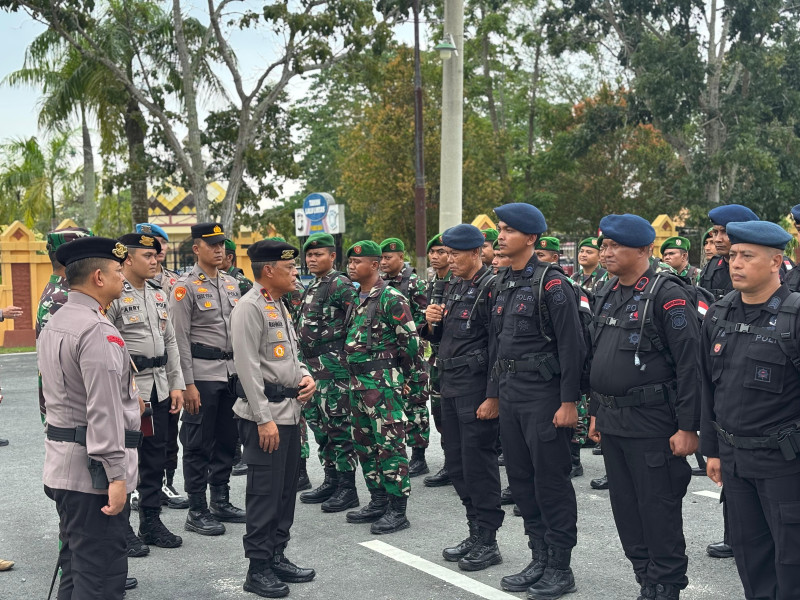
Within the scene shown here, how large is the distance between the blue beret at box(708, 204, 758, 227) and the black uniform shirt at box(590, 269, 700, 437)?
3.69 feet

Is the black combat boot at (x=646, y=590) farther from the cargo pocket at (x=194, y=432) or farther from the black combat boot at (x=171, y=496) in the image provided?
the black combat boot at (x=171, y=496)

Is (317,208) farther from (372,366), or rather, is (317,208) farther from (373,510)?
(373,510)

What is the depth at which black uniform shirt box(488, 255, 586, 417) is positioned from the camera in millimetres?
5152

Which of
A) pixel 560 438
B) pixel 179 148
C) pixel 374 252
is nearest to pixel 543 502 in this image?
pixel 560 438

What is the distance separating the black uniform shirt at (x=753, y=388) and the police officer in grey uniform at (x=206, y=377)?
141 inches

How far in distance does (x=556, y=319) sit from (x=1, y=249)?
1989cm

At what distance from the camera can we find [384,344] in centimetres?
666

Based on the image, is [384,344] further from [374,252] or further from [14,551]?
[14,551]

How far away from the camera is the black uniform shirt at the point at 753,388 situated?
4008 millimetres

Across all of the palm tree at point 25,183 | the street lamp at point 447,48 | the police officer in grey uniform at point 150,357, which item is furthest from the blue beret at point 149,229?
the palm tree at point 25,183

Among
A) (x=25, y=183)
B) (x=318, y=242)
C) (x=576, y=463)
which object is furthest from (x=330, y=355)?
(x=25, y=183)

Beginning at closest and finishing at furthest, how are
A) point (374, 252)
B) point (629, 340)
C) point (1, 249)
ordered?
point (629, 340) → point (374, 252) → point (1, 249)

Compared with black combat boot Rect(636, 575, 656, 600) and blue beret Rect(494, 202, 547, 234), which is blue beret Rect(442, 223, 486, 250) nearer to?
blue beret Rect(494, 202, 547, 234)

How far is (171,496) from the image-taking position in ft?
23.7
